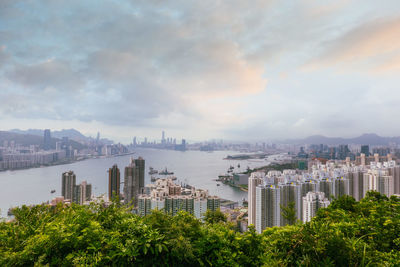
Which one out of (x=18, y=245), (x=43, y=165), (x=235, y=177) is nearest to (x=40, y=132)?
(x=43, y=165)

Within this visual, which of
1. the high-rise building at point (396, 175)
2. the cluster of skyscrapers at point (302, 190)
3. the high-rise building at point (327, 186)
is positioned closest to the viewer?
the cluster of skyscrapers at point (302, 190)

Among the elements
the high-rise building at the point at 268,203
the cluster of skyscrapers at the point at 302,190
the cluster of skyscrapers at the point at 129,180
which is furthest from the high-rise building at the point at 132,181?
the high-rise building at the point at 268,203

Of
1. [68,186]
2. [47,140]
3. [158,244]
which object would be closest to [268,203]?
[158,244]

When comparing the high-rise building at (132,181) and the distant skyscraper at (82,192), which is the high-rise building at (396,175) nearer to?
the high-rise building at (132,181)

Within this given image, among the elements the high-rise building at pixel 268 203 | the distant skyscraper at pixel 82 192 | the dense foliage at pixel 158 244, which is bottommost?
the distant skyscraper at pixel 82 192

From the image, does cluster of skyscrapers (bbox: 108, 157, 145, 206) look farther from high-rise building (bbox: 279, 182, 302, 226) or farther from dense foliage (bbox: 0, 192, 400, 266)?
dense foliage (bbox: 0, 192, 400, 266)

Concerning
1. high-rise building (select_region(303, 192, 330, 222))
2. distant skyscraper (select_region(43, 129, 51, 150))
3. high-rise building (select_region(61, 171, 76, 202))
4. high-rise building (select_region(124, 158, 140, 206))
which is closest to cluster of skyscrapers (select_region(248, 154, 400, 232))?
high-rise building (select_region(303, 192, 330, 222))
